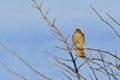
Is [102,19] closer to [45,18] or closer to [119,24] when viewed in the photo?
[119,24]

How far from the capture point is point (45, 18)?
418cm

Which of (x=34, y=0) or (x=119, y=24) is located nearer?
(x=119, y=24)

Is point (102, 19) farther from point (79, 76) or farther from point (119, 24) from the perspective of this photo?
point (79, 76)

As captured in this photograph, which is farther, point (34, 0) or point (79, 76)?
point (34, 0)

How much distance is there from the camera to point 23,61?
414 centimetres

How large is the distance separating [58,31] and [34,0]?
41 cm

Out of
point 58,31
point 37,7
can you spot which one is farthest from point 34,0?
point 58,31

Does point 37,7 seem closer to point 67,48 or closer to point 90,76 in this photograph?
Answer: point 67,48

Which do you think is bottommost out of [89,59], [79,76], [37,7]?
[79,76]

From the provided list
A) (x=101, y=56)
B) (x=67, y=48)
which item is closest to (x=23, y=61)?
(x=67, y=48)

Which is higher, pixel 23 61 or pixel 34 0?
pixel 34 0

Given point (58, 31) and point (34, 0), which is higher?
point (34, 0)

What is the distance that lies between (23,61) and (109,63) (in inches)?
28.1

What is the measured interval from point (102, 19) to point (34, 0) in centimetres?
66
